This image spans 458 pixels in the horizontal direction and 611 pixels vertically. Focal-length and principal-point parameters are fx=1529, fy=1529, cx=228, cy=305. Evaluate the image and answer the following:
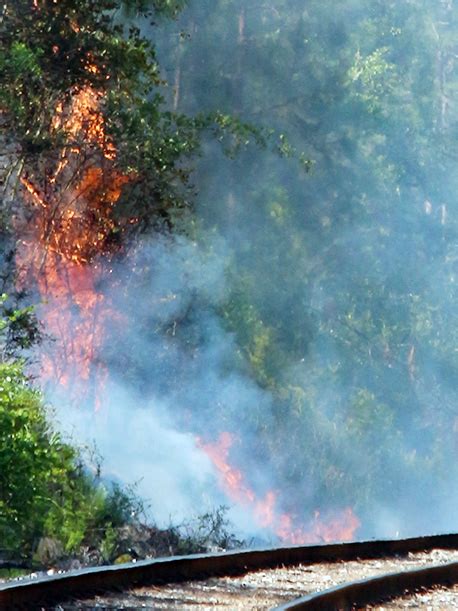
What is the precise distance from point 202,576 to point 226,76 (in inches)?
1189

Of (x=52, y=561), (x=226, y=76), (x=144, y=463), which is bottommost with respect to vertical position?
(x=52, y=561)

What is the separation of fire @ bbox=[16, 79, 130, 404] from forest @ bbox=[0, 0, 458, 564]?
53mm

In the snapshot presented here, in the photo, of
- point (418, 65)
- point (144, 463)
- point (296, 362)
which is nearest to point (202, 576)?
point (144, 463)

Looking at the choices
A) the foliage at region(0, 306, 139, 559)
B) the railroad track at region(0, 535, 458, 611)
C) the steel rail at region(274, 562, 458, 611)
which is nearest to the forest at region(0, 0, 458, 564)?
the foliage at region(0, 306, 139, 559)

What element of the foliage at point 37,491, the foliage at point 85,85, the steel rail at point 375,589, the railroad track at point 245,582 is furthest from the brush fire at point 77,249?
the steel rail at point 375,589

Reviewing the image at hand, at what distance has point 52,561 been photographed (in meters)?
15.5

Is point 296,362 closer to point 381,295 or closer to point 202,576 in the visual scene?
point 381,295

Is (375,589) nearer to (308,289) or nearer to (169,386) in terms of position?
(169,386)

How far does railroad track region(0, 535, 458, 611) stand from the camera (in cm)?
720

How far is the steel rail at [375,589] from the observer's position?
7344 mm

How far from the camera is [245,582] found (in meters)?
9.04

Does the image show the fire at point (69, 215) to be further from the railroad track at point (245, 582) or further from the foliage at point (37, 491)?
the railroad track at point (245, 582)

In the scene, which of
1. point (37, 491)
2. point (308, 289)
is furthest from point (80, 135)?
point (308, 289)

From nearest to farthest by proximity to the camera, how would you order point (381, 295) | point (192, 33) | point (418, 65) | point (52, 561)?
point (52, 561) → point (192, 33) → point (381, 295) → point (418, 65)
